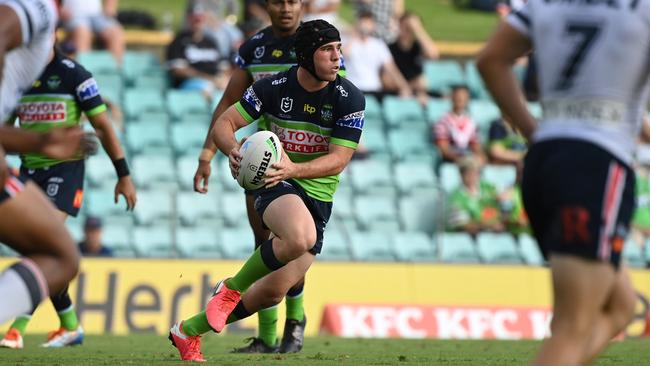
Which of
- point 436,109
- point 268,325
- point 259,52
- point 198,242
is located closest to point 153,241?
point 198,242

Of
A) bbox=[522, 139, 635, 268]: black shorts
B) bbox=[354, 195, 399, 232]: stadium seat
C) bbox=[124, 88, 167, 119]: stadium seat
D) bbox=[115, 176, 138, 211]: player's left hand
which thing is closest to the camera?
bbox=[522, 139, 635, 268]: black shorts

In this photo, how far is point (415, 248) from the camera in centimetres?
1712

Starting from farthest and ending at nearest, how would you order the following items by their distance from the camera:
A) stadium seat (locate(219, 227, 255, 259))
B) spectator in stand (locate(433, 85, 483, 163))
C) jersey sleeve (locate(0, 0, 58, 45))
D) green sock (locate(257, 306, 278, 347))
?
spectator in stand (locate(433, 85, 483, 163)), stadium seat (locate(219, 227, 255, 259)), green sock (locate(257, 306, 278, 347)), jersey sleeve (locate(0, 0, 58, 45))

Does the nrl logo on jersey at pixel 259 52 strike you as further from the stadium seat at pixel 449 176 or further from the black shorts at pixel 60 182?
the stadium seat at pixel 449 176

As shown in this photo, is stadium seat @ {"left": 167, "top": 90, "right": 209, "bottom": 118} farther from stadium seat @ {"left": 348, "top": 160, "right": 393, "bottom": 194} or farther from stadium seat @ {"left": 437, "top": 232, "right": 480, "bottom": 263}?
stadium seat @ {"left": 437, "top": 232, "right": 480, "bottom": 263}

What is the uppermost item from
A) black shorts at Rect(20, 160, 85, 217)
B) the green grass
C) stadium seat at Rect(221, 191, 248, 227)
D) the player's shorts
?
the player's shorts

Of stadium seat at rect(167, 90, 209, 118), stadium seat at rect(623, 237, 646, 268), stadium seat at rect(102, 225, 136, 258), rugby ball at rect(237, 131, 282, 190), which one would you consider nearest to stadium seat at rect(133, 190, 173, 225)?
stadium seat at rect(102, 225, 136, 258)

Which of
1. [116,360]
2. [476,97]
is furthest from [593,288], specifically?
[476,97]

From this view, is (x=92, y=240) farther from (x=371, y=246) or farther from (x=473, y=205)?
(x=473, y=205)

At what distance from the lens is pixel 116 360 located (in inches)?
368

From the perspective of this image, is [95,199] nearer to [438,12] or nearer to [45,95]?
[45,95]

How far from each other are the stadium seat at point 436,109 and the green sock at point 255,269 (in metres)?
11.0

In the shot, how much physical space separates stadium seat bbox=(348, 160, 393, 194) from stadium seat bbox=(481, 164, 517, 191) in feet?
4.66

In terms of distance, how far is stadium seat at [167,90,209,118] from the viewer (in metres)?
18.4
